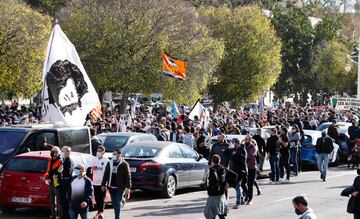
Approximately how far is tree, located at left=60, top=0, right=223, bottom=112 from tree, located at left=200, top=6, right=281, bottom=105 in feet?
33.5

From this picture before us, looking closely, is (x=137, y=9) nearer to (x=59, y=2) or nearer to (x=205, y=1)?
(x=59, y=2)

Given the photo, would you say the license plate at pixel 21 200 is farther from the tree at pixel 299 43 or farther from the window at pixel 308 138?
the tree at pixel 299 43

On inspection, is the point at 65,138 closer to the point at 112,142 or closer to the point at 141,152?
the point at 141,152

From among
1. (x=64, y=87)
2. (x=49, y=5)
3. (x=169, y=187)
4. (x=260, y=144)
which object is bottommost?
(x=169, y=187)

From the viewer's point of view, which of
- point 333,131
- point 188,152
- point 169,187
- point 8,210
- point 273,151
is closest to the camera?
point 8,210

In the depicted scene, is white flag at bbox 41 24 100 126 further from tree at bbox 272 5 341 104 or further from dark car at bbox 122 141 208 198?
tree at bbox 272 5 341 104

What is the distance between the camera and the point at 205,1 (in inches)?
2889

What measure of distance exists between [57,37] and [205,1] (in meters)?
57.4

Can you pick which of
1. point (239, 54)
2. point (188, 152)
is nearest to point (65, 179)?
point (188, 152)

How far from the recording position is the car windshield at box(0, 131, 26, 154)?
16.6 m

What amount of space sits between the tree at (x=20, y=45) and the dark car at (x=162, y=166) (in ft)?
52.7

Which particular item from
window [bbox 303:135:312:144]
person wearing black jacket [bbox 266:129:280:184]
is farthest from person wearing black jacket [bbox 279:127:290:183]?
window [bbox 303:135:312:144]

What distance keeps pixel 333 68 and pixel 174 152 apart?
51.8m

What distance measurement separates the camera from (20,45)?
1320 inches
